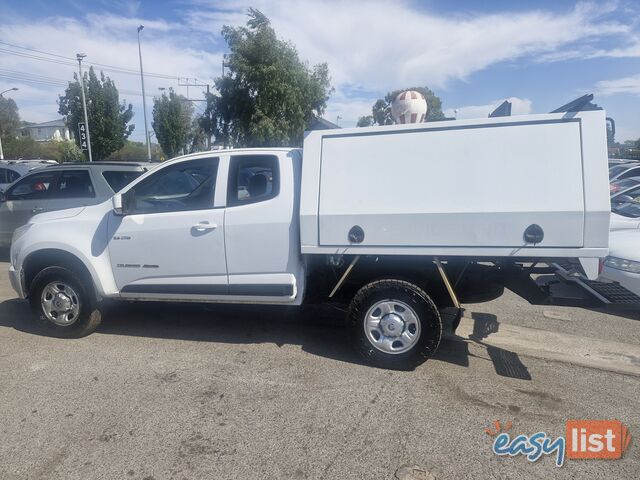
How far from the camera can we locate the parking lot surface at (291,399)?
2887 mm

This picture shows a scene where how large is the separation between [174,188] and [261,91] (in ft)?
51.3

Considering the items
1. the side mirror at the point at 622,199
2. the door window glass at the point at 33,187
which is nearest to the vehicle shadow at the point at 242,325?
the door window glass at the point at 33,187

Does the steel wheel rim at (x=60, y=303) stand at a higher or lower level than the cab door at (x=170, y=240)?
lower

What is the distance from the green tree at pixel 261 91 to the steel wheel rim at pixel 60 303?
15.4m

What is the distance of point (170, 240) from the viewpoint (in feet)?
15.0

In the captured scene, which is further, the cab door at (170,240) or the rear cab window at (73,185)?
the rear cab window at (73,185)

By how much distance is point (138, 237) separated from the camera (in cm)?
464

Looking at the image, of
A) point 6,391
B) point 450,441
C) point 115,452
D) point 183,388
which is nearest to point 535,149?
point 450,441

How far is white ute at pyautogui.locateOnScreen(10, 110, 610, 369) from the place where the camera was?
11.9ft

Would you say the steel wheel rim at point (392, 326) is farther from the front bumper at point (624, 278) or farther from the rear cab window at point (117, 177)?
the rear cab window at point (117, 177)

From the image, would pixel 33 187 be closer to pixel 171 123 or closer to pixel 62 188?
pixel 62 188

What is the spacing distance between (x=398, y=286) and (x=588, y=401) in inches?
66.7

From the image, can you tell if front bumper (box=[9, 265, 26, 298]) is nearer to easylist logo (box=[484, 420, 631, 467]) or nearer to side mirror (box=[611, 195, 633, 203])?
easylist logo (box=[484, 420, 631, 467])

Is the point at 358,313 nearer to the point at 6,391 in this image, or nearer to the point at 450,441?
the point at 450,441
